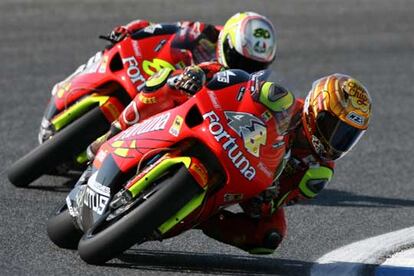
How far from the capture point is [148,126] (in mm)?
7996

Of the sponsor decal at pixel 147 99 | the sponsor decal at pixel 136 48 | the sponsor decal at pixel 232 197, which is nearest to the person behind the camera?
the sponsor decal at pixel 232 197

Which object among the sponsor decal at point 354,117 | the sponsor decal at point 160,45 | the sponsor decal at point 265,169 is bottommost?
the sponsor decal at point 160,45

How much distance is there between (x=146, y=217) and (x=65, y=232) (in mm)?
1081

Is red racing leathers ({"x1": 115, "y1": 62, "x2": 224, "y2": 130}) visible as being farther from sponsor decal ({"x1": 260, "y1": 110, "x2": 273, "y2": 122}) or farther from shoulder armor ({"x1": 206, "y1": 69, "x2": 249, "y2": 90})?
sponsor decal ({"x1": 260, "y1": 110, "x2": 273, "y2": 122})

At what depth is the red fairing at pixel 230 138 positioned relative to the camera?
24.8 feet

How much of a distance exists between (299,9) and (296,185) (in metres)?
11.7

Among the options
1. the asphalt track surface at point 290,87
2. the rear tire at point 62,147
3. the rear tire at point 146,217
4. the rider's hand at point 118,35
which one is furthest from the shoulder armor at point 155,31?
the rear tire at point 146,217

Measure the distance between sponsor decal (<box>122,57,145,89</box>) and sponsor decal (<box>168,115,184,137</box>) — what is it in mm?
2629

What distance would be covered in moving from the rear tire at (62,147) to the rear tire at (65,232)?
191cm

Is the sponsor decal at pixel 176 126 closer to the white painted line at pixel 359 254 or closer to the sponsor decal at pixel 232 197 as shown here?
the sponsor decal at pixel 232 197

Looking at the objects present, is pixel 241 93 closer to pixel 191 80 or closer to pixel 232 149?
pixel 232 149

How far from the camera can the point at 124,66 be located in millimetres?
10445

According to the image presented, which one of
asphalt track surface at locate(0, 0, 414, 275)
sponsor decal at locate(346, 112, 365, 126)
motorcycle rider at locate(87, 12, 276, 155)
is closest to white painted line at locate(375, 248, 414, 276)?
asphalt track surface at locate(0, 0, 414, 275)

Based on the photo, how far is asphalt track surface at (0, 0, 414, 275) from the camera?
8.23 metres
